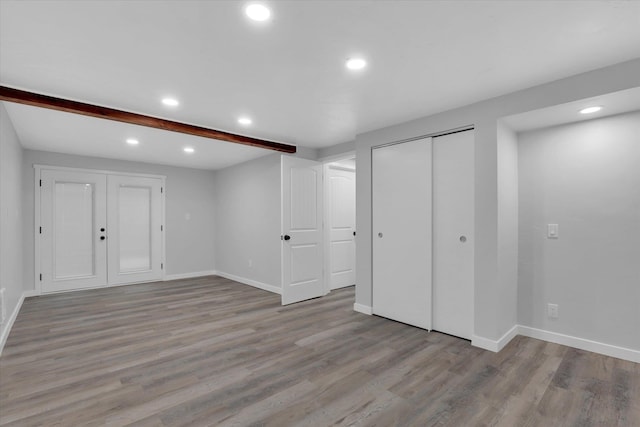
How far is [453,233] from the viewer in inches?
126

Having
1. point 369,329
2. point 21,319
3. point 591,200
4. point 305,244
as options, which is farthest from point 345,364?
point 21,319

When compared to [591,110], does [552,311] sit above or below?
below

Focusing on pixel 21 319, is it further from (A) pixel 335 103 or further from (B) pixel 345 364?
(A) pixel 335 103

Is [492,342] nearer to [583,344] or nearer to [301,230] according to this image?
[583,344]

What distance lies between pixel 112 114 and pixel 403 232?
3373 mm

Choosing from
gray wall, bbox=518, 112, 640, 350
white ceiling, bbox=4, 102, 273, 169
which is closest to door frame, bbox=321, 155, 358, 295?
white ceiling, bbox=4, 102, 273, 169

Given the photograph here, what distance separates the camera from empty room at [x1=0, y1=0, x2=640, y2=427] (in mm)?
1879

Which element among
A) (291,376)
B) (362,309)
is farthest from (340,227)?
(291,376)

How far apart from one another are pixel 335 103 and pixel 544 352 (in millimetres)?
3048

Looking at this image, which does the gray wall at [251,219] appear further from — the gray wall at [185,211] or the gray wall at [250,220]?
the gray wall at [185,211]

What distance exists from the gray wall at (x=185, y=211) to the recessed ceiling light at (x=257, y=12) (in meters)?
5.32

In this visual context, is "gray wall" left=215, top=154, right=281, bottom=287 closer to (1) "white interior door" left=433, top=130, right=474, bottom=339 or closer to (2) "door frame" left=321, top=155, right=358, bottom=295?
(2) "door frame" left=321, top=155, right=358, bottom=295

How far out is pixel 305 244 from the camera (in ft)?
15.2

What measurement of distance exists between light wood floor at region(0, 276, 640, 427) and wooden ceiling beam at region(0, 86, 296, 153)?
2.29 metres
